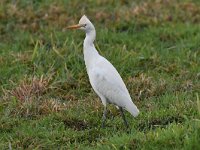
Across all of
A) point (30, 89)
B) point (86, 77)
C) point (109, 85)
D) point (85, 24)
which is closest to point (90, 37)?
point (85, 24)

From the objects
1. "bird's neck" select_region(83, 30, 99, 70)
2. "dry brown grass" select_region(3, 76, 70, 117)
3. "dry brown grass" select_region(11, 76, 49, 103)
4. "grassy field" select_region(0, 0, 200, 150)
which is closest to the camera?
"grassy field" select_region(0, 0, 200, 150)

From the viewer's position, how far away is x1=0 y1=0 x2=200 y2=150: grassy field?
254 inches

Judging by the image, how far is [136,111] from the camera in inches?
262

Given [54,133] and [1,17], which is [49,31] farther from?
[54,133]

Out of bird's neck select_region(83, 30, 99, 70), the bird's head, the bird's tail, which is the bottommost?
the bird's tail

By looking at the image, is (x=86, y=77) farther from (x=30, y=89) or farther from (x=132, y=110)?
(x=132, y=110)

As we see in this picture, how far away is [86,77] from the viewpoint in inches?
336

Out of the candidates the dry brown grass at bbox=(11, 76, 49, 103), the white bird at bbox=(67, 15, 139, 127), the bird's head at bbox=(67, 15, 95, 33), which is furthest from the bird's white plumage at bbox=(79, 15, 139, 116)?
the dry brown grass at bbox=(11, 76, 49, 103)

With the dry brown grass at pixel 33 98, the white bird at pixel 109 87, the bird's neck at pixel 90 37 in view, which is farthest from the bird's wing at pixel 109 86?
the dry brown grass at pixel 33 98

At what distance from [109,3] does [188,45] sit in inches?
89.1

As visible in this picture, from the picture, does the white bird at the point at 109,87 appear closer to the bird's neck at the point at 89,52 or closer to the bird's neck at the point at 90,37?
the bird's neck at the point at 89,52

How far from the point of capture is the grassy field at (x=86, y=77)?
646 centimetres

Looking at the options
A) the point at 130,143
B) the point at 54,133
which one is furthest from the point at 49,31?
the point at 130,143

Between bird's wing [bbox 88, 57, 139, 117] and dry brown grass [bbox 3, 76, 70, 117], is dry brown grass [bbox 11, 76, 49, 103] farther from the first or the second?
bird's wing [bbox 88, 57, 139, 117]
